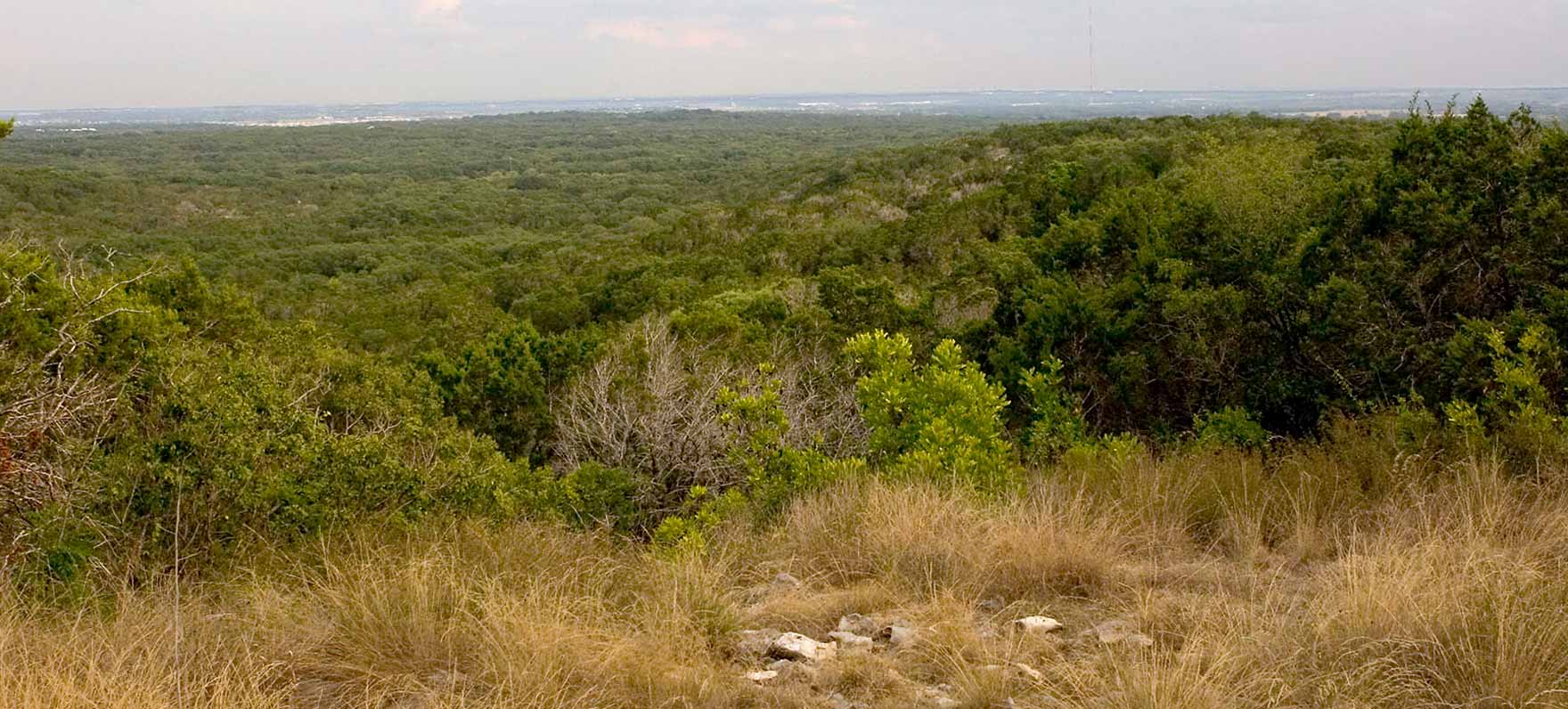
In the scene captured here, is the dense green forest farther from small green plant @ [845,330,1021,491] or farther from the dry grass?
the dry grass

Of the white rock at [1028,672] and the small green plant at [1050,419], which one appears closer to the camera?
the white rock at [1028,672]

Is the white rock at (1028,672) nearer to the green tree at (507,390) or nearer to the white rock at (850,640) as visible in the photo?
the white rock at (850,640)

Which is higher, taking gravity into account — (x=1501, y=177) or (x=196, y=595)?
(x=1501, y=177)

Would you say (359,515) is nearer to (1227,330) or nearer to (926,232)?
(1227,330)

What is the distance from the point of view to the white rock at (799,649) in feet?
11.0

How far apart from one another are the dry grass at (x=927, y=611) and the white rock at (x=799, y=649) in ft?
0.36

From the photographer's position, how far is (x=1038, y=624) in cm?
350

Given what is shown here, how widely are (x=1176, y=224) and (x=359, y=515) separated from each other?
764 cm

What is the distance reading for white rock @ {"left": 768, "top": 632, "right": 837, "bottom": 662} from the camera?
3357mm

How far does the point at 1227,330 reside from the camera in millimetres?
8094

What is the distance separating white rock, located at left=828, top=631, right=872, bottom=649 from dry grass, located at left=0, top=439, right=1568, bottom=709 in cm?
6

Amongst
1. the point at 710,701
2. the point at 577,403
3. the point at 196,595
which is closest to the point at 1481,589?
the point at 710,701

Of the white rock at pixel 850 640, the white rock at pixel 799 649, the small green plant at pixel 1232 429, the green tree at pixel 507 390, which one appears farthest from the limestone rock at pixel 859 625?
the green tree at pixel 507 390

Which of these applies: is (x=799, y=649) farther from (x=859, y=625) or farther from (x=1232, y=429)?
(x=1232, y=429)
